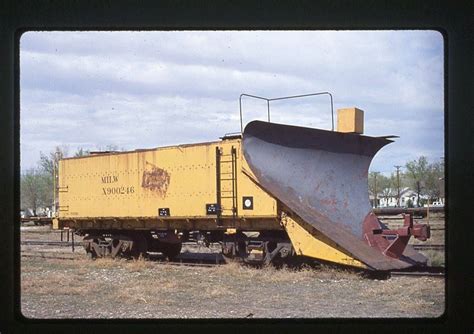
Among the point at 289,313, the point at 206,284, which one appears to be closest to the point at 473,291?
the point at 289,313

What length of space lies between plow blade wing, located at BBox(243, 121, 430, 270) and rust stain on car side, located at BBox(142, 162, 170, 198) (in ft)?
7.64

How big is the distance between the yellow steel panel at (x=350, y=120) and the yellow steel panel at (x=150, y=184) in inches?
60.7

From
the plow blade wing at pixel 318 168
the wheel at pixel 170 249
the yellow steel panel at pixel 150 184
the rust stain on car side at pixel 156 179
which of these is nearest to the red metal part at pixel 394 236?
the plow blade wing at pixel 318 168

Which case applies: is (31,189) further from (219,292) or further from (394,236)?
(394,236)

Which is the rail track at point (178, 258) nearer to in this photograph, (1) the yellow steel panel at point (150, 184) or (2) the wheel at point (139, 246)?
(2) the wheel at point (139, 246)

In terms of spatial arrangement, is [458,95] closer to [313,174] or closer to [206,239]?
[313,174]

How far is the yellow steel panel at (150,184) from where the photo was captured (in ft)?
32.8

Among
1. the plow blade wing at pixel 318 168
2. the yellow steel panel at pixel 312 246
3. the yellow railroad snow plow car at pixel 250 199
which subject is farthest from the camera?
the plow blade wing at pixel 318 168

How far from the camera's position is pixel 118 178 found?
1163cm

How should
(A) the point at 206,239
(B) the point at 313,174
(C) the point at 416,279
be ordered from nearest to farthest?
(C) the point at 416,279
(B) the point at 313,174
(A) the point at 206,239

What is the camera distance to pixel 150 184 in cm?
1111

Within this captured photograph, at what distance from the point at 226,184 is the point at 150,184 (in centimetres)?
179

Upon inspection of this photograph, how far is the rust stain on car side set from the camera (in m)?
10.9
